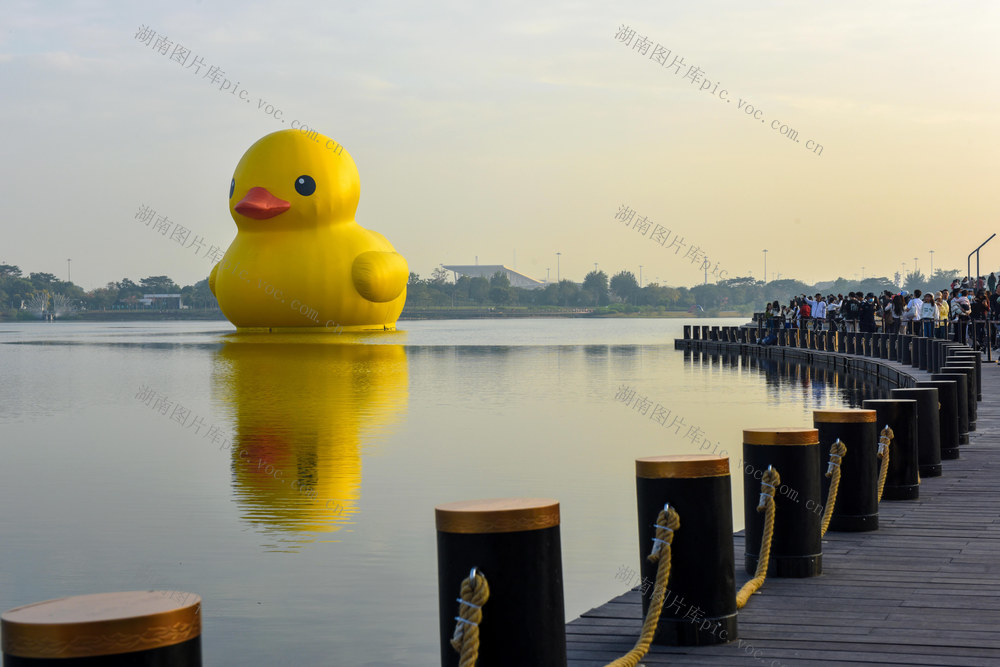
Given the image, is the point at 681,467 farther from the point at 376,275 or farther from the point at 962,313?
the point at 376,275

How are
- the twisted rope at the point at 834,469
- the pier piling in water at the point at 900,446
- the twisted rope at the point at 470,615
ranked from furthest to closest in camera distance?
the pier piling in water at the point at 900,446
the twisted rope at the point at 834,469
the twisted rope at the point at 470,615

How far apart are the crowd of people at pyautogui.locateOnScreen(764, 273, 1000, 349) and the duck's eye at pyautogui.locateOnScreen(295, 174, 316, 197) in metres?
18.1

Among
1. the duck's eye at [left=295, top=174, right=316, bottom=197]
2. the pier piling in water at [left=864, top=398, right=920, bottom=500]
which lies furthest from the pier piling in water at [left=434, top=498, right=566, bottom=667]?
the duck's eye at [left=295, top=174, right=316, bottom=197]

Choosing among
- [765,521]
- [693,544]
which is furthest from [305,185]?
[693,544]

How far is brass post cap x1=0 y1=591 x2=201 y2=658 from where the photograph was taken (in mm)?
2766

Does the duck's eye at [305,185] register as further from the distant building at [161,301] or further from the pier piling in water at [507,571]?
the distant building at [161,301]

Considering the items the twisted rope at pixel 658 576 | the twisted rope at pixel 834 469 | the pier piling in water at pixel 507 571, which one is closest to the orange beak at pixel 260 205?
the twisted rope at pixel 834 469

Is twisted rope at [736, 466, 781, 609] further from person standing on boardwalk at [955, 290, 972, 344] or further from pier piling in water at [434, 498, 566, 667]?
person standing on boardwalk at [955, 290, 972, 344]

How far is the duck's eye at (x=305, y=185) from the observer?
36.9 m

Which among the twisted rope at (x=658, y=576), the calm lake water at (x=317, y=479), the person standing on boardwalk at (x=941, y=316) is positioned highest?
the person standing on boardwalk at (x=941, y=316)

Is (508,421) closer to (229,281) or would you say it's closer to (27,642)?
(27,642)

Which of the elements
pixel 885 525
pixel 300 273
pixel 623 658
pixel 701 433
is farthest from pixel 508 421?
pixel 300 273

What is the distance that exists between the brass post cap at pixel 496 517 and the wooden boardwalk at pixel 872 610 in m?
1.22

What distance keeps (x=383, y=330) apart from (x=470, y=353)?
4.84 m
